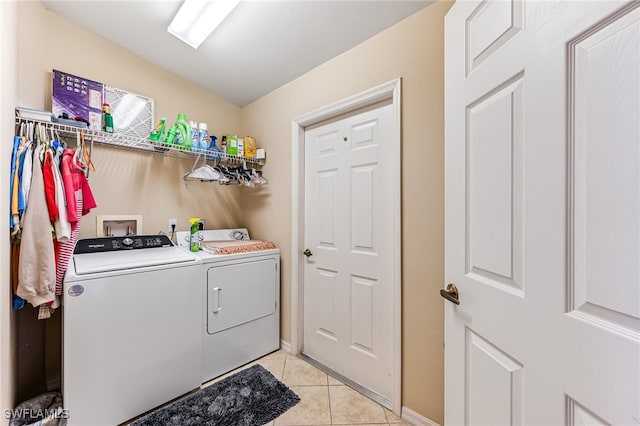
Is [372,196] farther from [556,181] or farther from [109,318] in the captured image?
[109,318]

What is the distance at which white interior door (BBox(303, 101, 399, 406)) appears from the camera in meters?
1.70

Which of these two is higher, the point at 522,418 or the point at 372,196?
the point at 372,196

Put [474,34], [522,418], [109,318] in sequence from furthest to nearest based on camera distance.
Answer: [109,318], [474,34], [522,418]

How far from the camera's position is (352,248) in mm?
1884

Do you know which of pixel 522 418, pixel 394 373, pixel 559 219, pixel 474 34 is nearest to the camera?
pixel 559 219

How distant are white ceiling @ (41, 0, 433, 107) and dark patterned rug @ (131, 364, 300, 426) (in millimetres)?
2475

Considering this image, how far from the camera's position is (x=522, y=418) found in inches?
27.0

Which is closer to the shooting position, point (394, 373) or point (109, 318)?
point (109, 318)

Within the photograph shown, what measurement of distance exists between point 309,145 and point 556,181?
1.79 meters

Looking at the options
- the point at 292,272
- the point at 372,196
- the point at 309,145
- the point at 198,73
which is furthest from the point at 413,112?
the point at 198,73

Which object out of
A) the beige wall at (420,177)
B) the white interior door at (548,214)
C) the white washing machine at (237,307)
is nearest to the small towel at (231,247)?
the white washing machine at (237,307)

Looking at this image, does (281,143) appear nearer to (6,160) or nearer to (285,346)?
(6,160)

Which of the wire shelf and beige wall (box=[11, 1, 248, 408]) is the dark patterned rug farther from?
the wire shelf

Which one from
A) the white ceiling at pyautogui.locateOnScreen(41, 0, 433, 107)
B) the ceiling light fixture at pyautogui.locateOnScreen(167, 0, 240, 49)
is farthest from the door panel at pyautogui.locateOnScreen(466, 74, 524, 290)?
the ceiling light fixture at pyautogui.locateOnScreen(167, 0, 240, 49)
